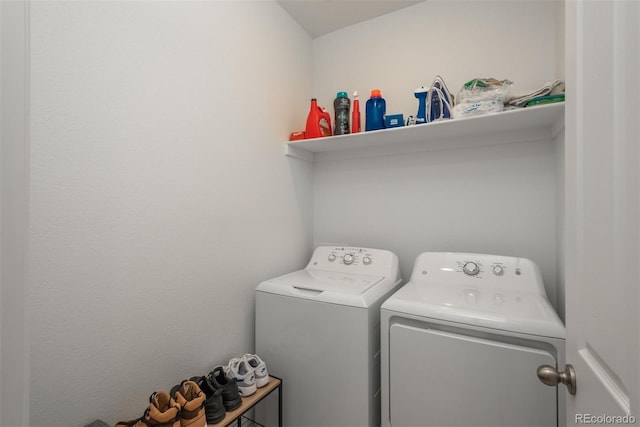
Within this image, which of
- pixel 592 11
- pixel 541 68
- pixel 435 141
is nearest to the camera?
pixel 592 11

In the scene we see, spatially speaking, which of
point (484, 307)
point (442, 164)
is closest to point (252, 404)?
point (484, 307)

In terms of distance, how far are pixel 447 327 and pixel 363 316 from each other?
0.35m

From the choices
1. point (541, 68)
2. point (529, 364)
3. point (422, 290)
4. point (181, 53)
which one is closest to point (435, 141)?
point (541, 68)

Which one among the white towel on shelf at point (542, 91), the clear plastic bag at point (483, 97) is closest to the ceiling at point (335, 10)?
the clear plastic bag at point (483, 97)

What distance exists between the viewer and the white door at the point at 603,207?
1.49 feet

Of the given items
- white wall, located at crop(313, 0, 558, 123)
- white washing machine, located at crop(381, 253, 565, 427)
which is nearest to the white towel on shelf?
white wall, located at crop(313, 0, 558, 123)

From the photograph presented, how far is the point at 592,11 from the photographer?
1.96 ft

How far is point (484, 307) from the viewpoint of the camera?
1199 millimetres

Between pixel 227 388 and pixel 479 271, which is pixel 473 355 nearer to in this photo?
pixel 479 271

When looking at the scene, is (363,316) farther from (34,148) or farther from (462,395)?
(34,148)

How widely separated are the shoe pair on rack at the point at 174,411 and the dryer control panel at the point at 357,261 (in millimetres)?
1013

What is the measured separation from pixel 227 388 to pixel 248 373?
0.13 metres

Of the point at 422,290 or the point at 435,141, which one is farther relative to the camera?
the point at 435,141
